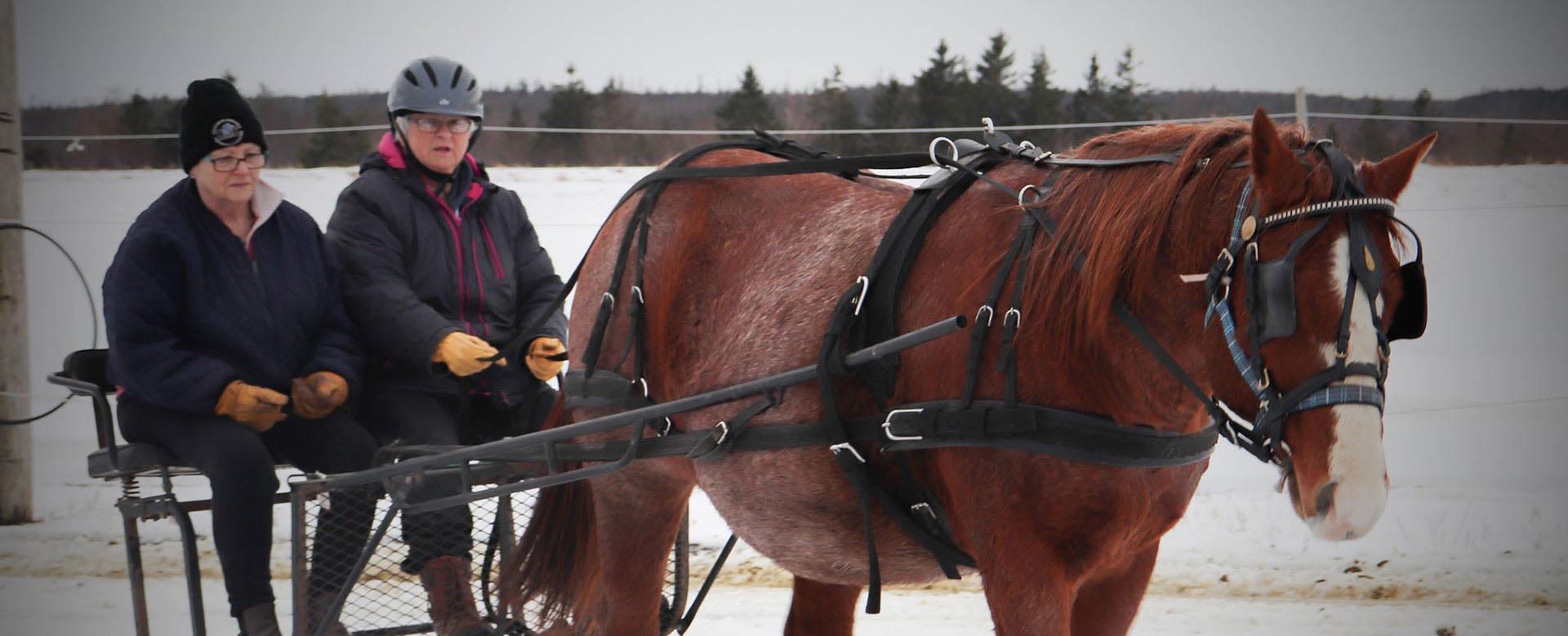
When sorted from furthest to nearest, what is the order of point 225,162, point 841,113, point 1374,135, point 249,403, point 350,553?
point 841,113
point 1374,135
point 350,553
point 225,162
point 249,403

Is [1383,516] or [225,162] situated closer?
[225,162]

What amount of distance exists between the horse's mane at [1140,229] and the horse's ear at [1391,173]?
0.11m

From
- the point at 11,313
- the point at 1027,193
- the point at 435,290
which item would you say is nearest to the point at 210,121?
the point at 435,290

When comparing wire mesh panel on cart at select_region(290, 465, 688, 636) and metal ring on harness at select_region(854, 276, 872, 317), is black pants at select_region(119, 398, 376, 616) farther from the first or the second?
metal ring on harness at select_region(854, 276, 872, 317)

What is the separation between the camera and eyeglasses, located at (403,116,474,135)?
3137 millimetres

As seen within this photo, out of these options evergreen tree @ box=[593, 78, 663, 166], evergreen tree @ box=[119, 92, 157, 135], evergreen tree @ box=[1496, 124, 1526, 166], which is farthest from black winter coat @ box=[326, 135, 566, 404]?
evergreen tree @ box=[119, 92, 157, 135]

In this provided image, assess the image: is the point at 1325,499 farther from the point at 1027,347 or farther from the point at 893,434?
the point at 893,434

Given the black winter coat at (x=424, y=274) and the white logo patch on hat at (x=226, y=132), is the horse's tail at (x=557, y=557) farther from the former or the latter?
the white logo patch on hat at (x=226, y=132)

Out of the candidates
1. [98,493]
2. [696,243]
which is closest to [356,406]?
[696,243]

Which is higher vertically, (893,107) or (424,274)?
(893,107)

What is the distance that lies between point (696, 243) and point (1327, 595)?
2.96 m

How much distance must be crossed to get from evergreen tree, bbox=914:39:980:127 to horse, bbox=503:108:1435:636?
6983mm

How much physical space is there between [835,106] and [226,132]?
7.36 metres

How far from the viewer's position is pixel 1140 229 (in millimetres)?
1935
